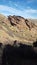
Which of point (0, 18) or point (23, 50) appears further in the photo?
point (0, 18)

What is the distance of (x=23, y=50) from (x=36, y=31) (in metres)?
92.7

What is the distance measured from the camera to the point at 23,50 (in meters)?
22.6

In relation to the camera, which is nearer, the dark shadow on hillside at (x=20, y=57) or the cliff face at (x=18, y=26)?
the dark shadow on hillside at (x=20, y=57)

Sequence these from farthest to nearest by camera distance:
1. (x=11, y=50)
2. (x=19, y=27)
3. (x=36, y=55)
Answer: (x=19, y=27) < (x=11, y=50) < (x=36, y=55)

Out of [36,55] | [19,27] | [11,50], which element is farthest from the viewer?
[19,27]

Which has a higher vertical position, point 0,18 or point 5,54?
point 0,18

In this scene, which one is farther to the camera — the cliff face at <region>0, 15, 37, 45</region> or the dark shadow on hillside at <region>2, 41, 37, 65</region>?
the cliff face at <region>0, 15, 37, 45</region>

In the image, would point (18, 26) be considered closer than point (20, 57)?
No

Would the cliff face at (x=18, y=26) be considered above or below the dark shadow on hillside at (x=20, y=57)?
above

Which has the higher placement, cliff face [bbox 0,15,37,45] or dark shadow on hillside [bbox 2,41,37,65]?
cliff face [bbox 0,15,37,45]

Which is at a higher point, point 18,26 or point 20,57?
point 18,26

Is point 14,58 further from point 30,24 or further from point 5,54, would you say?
point 30,24

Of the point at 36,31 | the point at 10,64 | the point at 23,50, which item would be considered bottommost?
the point at 10,64

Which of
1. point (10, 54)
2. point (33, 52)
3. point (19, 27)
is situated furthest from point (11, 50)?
point (19, 27)
